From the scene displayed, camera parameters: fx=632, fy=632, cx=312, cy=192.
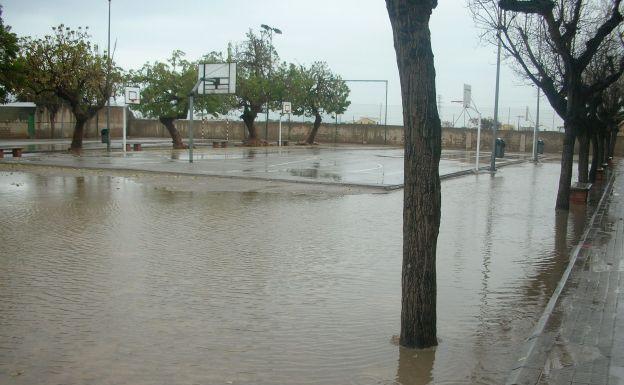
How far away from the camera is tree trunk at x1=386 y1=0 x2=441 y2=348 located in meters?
5.08

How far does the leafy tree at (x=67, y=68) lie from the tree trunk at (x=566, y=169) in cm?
2356

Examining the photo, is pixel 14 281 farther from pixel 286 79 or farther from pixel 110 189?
pixel 286 79

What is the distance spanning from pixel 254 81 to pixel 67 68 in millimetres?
14715

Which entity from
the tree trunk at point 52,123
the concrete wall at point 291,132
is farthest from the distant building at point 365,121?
the tree trunk at point 52,123

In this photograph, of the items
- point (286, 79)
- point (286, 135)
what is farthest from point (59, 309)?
point (286, 135)

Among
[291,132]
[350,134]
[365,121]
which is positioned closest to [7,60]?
[291,132]

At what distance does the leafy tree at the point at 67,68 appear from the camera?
29391mm

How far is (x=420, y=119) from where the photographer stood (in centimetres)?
514

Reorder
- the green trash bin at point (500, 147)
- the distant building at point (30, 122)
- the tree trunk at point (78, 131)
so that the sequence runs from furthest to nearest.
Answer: the distant building at point (30, 122) < the green trash bin at point (500, 147) < the tree trunk at point (78, 131)

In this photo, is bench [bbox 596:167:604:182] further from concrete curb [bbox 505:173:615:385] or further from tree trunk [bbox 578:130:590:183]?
concrete curb [bbox 505:173:615:385]

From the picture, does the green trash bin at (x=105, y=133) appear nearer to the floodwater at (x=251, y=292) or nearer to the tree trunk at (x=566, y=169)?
the floodwater at (x=251, y=292)

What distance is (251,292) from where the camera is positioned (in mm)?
6945

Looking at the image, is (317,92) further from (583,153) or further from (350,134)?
(583,153)

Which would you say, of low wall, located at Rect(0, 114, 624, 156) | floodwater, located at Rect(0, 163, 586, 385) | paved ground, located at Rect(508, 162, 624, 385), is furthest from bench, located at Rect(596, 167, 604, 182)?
low wall, located at Rect(0, 114, 624, 156)
